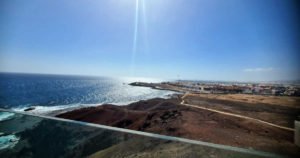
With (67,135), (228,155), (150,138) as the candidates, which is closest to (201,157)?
(228,155)

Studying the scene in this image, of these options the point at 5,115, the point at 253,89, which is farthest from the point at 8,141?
the point at 253,89

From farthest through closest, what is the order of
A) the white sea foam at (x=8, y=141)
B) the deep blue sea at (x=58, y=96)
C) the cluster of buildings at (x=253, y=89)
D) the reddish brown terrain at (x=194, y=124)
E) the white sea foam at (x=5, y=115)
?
the cluster of buildings at (x=253, y=89) < the deep blue sea at (x=58, y=96) < the reddish brown terrain at (x=194, y=124) < the white sea foam at (x=5, y=115) < the white sea foam at (x=8, y=141)

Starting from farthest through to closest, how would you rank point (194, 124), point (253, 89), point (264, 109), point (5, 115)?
point (253, 89) → point (264, 109) → point (194, 124) → point (5, 115)

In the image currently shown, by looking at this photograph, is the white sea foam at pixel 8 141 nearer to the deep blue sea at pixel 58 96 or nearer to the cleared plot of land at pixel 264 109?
the cleared plot of land at pixel 264 109

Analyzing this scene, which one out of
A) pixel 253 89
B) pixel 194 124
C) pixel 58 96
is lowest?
pixel 58 96

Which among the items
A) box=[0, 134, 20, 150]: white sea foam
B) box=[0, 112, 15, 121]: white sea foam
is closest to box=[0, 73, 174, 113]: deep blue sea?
box=[0, 112, 15, 121]: white sea foam

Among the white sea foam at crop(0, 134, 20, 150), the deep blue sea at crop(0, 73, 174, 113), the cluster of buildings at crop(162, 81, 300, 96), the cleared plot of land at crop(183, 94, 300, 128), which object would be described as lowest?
the deep blue sea at crop(0, 73, 174, 113)

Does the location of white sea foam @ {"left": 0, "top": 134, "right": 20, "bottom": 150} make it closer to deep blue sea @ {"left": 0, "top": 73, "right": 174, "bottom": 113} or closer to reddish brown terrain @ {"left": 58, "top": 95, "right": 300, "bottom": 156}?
reddish brown terrain @ {"left": 58, "top": 95, "right": 300, "bottom": 156}

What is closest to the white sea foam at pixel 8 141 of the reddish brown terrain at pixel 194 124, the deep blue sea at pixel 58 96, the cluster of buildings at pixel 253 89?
the reddish brown terrain at pixel 194 124

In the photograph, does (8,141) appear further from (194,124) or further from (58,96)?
(58,96)
